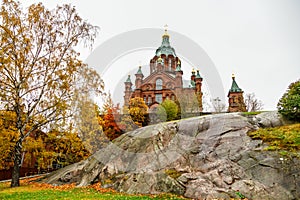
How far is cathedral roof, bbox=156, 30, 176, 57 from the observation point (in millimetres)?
53625

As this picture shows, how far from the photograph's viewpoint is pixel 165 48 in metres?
54.6

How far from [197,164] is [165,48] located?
4604 cm

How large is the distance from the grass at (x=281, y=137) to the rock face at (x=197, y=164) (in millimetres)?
425

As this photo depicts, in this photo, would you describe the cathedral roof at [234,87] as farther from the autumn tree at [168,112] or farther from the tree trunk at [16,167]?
the tree trunk at [16,167]

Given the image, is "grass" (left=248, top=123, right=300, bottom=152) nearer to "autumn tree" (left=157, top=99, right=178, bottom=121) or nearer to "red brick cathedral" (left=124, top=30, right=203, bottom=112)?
"autumn tree" (left=157, top=99, right=178, bottom=121)

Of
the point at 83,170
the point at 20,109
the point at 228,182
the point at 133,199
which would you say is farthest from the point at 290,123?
the point at 20,109

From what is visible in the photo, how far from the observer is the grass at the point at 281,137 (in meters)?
10.1

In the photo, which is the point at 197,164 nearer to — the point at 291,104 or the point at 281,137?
the point at 281,137

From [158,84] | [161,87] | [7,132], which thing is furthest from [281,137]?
[158,84]

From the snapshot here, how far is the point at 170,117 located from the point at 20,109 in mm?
14466

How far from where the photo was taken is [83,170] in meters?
14.5

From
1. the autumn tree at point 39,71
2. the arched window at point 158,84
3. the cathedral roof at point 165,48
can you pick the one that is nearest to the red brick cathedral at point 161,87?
the arched window at point 158,84

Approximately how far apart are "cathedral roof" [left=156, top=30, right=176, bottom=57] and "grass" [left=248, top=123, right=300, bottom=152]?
43.3 meters

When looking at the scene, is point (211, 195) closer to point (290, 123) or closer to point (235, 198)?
point (235, 198)
